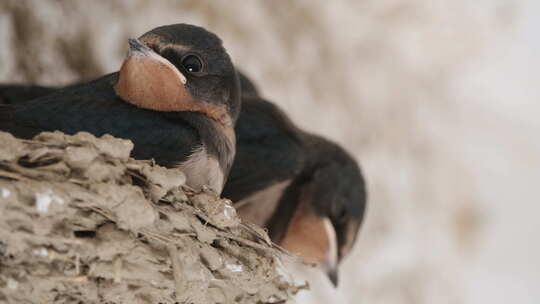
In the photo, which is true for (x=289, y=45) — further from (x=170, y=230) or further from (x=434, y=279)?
(x=170, y=230)

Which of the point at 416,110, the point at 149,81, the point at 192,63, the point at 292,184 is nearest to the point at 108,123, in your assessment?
the point at 149,81

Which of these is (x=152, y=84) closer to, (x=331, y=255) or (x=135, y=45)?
(x=135, y=45)

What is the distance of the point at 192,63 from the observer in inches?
73.2

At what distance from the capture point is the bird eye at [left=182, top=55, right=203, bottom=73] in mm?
1850

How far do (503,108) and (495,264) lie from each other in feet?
2.54

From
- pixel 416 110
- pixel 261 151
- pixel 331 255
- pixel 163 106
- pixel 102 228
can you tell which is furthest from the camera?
pixel 416 110

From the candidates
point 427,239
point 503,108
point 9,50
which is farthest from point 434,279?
point 9,50

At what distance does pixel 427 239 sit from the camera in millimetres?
3754

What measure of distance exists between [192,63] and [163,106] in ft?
0.40

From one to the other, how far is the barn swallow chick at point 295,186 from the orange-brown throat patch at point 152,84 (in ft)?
1.34

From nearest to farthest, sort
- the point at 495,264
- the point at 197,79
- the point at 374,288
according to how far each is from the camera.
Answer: the point at 197,79 < the point at 374,288 < the point at 495,264

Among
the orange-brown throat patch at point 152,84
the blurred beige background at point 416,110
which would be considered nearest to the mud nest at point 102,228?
the orange-brown throat patch at point 152,84

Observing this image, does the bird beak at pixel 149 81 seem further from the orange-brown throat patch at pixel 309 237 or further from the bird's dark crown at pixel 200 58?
the orange-brown throat patch at pixel 309 237

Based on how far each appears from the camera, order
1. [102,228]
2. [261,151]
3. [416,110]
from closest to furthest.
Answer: [102,228] < [261,151] < [416,110]
